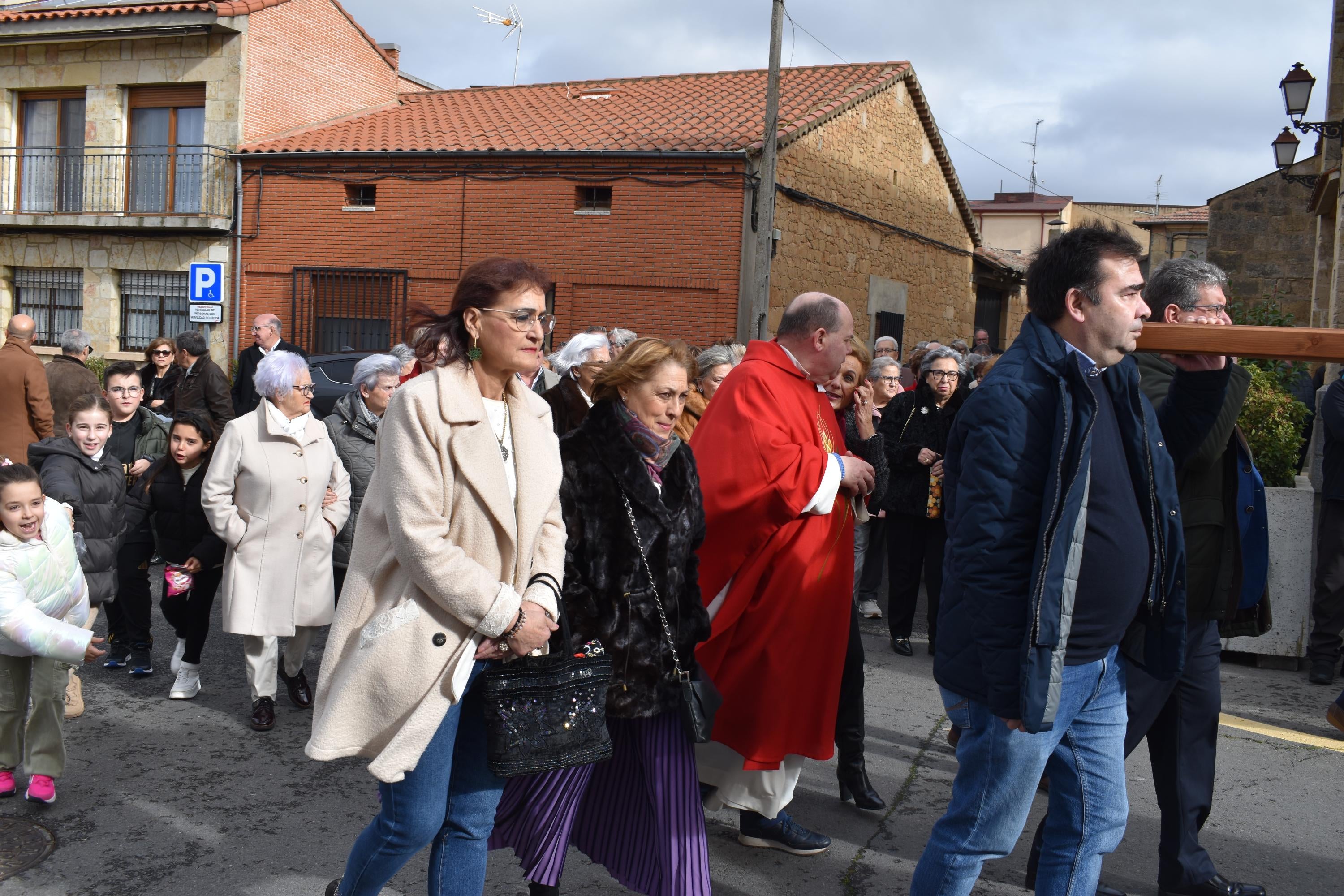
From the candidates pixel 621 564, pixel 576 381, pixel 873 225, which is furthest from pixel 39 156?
pixel 621 564

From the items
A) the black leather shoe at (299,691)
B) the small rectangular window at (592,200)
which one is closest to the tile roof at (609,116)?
the small rectangular window at (592,200)

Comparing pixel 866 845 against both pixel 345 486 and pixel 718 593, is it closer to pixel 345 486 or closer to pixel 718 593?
pixel 718 593

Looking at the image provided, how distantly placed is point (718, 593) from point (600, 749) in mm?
1183

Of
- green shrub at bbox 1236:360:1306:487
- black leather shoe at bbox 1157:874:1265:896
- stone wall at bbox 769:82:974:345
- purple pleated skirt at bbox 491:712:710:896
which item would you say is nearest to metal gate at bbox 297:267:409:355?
stone wall at bbox 769:82:974:345

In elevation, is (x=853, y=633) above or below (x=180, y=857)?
above

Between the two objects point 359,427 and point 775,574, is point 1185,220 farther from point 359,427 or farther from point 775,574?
point 775,574

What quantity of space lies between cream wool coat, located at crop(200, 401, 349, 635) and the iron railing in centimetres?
1756

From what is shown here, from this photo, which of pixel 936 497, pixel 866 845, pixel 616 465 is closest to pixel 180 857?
pixel 616 465

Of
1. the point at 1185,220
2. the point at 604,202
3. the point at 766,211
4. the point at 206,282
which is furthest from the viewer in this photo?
the point at 1185,220

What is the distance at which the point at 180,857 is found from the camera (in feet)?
12.6

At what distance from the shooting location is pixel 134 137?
22031 mm

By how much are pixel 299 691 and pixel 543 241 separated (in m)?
14.8

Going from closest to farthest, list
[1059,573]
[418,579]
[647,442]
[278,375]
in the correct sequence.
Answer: [1059,573], [418,579], [647,442], [278,375]

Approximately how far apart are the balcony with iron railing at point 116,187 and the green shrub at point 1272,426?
18.9m
